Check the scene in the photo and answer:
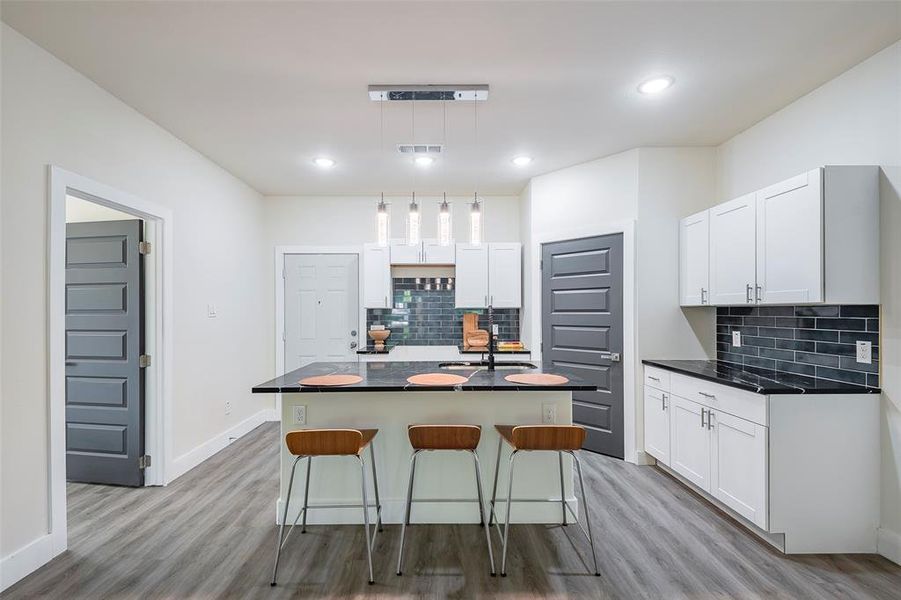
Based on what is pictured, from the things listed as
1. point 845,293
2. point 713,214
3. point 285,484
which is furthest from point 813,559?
point 285,484

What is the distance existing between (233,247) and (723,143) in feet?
15.7

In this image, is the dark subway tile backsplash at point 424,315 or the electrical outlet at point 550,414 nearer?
the electrical outlet at point 550,414

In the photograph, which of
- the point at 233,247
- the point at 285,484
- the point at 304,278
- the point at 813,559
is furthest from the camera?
the point at 304,278

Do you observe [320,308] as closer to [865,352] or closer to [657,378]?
[657,378]

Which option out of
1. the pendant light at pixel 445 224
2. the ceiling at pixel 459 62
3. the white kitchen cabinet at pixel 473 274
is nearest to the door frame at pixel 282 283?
the white kitchen cabinet at pixel 473 274

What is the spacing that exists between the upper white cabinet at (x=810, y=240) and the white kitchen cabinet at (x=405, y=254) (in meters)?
3.04

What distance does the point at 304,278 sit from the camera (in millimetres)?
5148

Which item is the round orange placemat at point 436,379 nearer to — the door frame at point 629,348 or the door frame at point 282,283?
the door frame at point 629,348

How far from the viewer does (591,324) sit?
3945 mm

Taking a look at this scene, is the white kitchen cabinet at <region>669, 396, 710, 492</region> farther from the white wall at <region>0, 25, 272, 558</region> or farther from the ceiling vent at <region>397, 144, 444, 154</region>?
the white wall at <region>0, 25, 272, 558</region>

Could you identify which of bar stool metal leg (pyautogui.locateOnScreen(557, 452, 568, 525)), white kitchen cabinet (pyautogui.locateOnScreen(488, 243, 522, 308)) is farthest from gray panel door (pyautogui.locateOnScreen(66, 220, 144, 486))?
white kitchen cabinet (pyautogui.locateOnScreen(488, 243, 522, 308))

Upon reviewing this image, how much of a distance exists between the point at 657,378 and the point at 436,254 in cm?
264

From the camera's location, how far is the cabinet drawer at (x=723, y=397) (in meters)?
2.39

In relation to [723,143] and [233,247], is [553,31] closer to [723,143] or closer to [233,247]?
[723,143]
